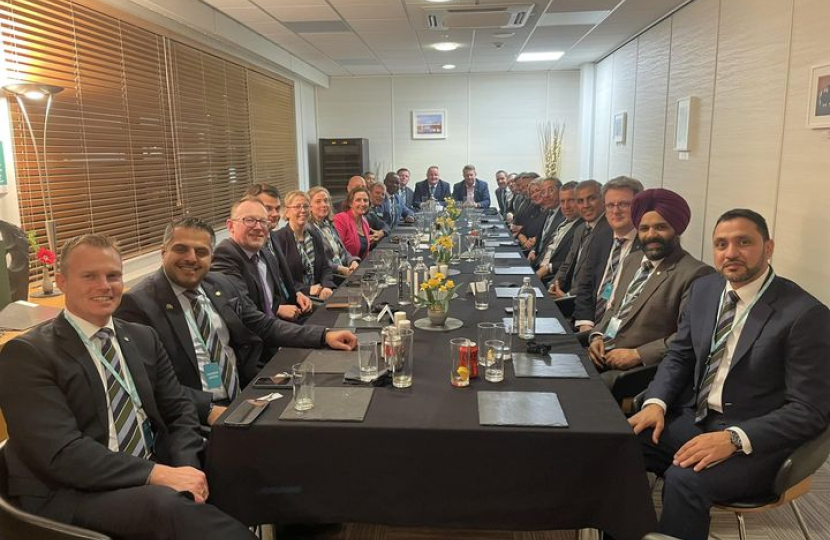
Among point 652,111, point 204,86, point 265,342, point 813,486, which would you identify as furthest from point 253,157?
A: point 813,486

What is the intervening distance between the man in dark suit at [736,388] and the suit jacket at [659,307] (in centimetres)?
37

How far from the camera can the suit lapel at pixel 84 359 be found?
176 cm

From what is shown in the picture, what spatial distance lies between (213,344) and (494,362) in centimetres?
126

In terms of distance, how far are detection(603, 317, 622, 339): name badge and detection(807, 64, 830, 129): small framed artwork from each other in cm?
165

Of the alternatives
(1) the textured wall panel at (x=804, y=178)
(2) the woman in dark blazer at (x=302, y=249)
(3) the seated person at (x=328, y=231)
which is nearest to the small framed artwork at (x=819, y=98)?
(1) the textured wall panel at (x=804, y=178)

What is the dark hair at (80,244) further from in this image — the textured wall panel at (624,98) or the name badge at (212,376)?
the textured wall panel at (624,98)

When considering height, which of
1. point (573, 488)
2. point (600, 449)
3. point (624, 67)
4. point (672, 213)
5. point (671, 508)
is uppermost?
point (624, 67)

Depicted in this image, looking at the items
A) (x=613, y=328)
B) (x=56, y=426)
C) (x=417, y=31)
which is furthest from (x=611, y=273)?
(x=417, y=31)

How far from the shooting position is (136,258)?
538 cm

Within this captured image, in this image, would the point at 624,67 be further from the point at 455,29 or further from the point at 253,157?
the point at 253,157

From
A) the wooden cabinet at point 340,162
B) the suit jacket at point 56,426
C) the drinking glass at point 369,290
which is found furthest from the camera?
the wooden cabinet at point 340,162

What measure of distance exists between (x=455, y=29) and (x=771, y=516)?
5.84 metres

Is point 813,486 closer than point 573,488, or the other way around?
point 573,488

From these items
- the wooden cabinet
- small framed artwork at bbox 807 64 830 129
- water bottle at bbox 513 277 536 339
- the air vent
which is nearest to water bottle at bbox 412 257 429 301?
water bottle at bbox 513 277 536 339
